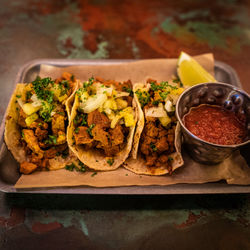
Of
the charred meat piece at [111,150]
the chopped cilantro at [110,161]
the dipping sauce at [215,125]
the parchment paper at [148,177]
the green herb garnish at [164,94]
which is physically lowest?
the parchment paper at [148,177]

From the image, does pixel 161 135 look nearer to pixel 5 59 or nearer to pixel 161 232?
pixel 161 232

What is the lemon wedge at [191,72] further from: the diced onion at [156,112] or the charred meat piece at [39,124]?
the charred meat piece at [39,124]

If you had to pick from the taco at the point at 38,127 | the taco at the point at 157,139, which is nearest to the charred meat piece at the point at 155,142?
the taco at the point at 157,139

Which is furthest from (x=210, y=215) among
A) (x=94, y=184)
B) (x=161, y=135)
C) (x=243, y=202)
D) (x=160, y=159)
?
(x=94, y=184)

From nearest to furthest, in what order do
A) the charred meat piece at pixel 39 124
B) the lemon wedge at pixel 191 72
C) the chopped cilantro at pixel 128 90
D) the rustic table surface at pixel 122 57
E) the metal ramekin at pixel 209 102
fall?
the rustic table surface at pixel 122 57, the metal ramekin at pixel 209 102, the charred meat piece at pixel 39 124, the chopped cilantro at pixel 128 90, the lemon wedge at pixel 191 72

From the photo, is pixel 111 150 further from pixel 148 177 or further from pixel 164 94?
pixel 164 94
